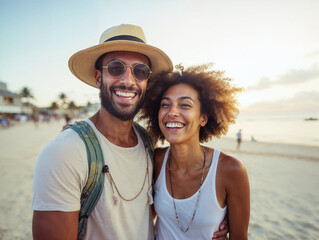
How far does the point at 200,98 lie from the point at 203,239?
1771 millimetres

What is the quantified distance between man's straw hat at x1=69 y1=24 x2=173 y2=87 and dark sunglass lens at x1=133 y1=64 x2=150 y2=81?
0.20 m

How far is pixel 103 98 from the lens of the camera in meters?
2.28

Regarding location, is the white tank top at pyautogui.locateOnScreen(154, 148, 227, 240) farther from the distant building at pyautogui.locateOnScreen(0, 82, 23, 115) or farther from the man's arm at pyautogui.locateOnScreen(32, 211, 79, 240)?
the distant building at pyautogui.locateOnScreen(0, 82, 23, 115)

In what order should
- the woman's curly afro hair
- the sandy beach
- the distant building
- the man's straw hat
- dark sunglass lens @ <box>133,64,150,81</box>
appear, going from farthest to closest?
1. the distant building
2. the sandy beach
3. the woman's curly afro hair
4. dark sunglass lens @ <box>133,64,150,81</box>
5. the man's straw hat

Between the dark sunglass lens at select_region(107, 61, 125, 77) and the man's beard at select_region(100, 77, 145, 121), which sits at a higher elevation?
the dark sunglass lens at select_region(107, 61, 125, 77)

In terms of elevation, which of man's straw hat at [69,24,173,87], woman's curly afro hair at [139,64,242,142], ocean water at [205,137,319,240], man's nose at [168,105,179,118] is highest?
man's straw hat at [69,24,173,87]

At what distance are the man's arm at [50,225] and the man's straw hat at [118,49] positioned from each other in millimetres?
1798

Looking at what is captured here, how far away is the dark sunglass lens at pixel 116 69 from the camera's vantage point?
223 cm

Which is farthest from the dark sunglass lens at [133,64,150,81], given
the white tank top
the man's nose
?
the white tank top

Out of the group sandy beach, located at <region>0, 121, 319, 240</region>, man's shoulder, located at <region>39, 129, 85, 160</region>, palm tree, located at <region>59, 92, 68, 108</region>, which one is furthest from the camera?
palm tree, located at <region>59, 92, 68, 108</region>

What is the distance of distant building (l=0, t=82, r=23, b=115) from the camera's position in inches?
1753

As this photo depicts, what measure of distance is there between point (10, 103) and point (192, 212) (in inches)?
2393

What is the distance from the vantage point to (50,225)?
4.98ft

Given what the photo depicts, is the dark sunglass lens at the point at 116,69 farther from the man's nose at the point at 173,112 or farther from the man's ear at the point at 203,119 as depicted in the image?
the man's ear at the point at 203,119
